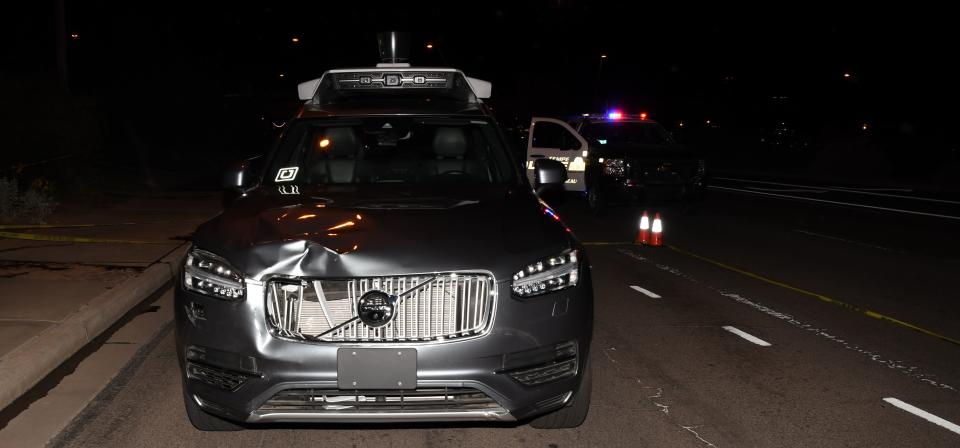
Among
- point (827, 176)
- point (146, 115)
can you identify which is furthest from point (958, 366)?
point (146, 115)

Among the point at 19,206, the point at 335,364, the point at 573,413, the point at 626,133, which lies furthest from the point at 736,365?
the point at 626,133

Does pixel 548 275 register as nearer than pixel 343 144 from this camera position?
Yes

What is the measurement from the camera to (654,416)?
5.63 metres

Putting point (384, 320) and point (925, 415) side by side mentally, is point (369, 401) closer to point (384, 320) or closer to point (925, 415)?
point (384, 320)

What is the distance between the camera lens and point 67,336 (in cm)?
695

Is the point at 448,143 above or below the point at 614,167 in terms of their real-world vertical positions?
above

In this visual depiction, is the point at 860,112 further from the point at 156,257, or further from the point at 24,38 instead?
the point at 156,257

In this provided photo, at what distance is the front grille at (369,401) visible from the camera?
4.46 meters

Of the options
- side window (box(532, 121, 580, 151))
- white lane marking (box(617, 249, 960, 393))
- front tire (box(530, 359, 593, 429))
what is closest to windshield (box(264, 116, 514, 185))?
front tire (box(530, 359, 593, 429))

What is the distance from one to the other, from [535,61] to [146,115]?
49.0 m

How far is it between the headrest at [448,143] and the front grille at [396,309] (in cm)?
219

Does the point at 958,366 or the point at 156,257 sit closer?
the point at 958,366

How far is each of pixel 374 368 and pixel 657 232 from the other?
925 centimetres

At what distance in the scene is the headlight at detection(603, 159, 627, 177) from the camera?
54.7 feet
